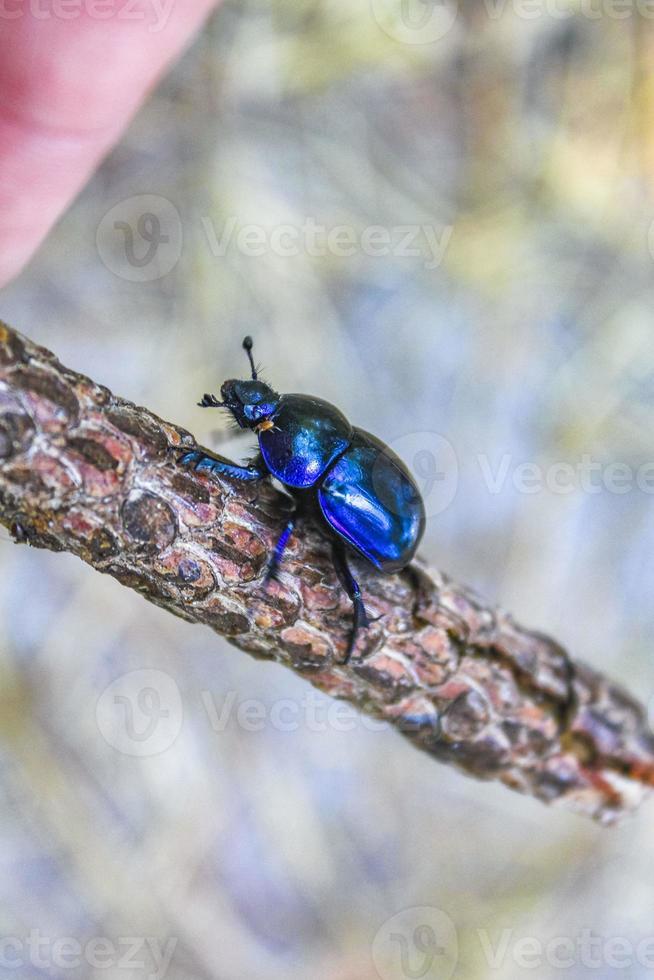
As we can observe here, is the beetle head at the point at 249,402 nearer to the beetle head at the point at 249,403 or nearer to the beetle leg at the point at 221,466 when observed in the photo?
the beetle head at the point at 249,403

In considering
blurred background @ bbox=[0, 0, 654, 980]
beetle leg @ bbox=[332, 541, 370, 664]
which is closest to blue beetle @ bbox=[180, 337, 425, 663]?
beetle leg @ bbox=[332, 541, 370, 664]

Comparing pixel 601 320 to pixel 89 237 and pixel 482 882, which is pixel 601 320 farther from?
pixel 482 882

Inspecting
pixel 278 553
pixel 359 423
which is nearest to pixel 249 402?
pixel 278 553

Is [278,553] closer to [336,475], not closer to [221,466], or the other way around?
[221,466]

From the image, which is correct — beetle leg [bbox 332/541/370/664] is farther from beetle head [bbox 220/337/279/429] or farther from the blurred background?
the blurred background

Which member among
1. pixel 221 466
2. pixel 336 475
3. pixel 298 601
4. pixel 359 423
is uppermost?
pixel 359 423

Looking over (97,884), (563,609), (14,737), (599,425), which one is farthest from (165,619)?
(599,425)
